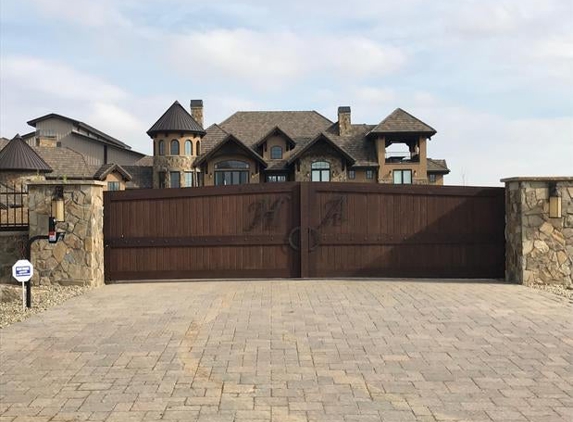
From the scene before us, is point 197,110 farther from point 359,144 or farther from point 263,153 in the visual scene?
point 359,144

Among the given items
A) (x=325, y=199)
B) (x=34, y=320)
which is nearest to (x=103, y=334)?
(x=34, y=320)

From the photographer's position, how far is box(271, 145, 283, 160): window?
133 feet

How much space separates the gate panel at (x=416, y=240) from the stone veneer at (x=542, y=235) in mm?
828

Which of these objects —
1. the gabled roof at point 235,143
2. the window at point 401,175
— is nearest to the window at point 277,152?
the gabled roof at point 235,143

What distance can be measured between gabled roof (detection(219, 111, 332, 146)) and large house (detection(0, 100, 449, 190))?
80 millimetres

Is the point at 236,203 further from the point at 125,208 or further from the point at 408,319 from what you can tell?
the point at 408,319

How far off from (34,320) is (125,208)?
14.0ft

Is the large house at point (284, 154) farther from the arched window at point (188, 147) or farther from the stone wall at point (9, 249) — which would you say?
the stone wall at point (9, 249)

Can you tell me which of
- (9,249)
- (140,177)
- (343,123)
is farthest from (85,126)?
(9,249)

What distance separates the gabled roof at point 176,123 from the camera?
39897 millimetres

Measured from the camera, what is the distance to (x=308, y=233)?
11781 mm

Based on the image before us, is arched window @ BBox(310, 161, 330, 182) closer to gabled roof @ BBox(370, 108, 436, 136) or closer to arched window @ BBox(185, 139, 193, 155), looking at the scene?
gabled roof @ BBox(370, 108, 436, 136)

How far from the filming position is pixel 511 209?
1138cm

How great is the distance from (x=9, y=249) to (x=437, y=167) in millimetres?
41522
